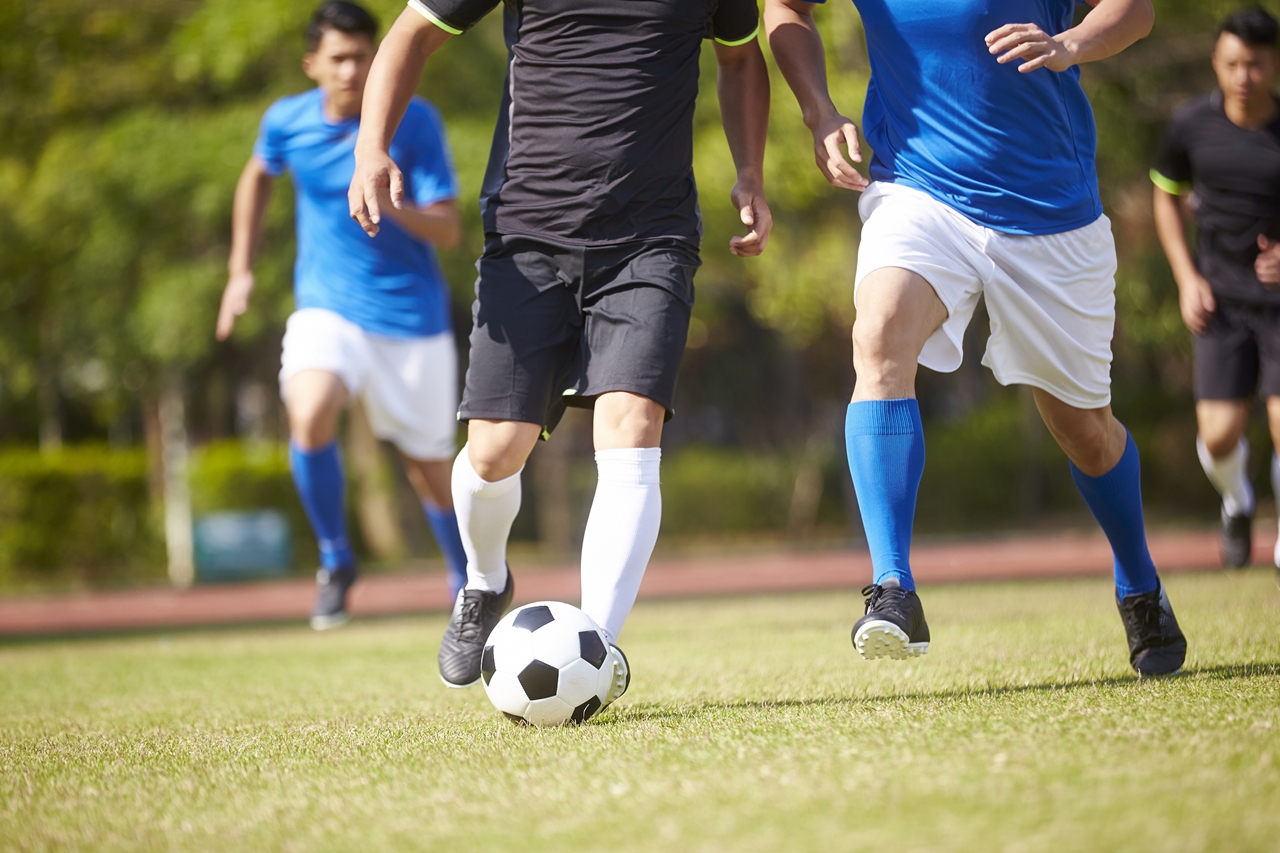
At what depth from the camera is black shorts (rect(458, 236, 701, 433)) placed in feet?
12.1

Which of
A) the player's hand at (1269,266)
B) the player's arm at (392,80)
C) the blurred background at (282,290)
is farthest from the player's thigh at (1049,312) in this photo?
the blurred background at (282,290)

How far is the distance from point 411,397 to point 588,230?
3078mm

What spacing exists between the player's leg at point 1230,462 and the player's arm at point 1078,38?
3501 millimetres

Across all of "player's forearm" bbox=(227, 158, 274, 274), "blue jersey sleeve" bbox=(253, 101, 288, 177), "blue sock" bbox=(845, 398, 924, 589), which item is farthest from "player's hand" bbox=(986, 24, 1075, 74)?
"player's forearm" bbox=(227, 158, 274, 274)

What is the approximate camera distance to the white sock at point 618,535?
11.8 ft

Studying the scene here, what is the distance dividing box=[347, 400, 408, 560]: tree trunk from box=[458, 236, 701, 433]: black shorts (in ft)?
53.1

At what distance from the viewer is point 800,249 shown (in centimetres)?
1628

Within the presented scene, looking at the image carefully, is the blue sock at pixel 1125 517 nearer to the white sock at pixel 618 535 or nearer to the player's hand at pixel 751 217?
the player's hand at pixel 751 217

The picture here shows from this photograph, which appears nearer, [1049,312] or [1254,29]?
[1049,312]

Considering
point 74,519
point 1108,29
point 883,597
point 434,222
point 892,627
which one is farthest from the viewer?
point 74,519

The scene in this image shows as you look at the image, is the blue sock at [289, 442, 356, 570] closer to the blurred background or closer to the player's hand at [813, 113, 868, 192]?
the player's hand at [813, 113, 868, 192]

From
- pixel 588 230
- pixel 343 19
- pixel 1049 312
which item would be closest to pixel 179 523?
pixel 343 19

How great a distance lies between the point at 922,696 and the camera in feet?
11.7

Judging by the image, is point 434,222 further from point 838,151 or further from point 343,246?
point 838,151
